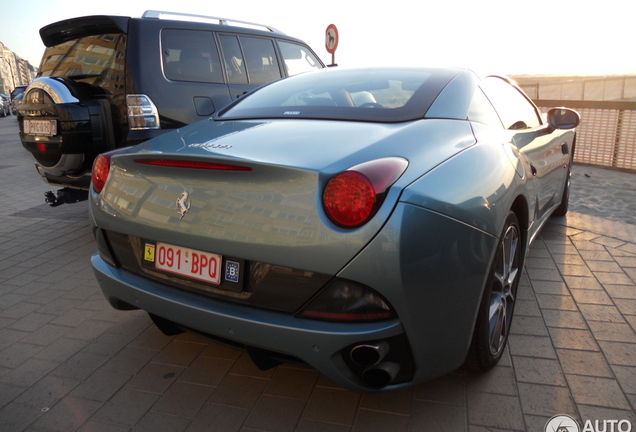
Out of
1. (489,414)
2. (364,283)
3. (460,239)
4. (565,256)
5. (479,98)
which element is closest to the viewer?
(364,283)

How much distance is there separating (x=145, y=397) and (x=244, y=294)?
2.78 feet

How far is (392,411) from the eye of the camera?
7.23ft

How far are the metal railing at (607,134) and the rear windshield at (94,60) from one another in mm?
7808

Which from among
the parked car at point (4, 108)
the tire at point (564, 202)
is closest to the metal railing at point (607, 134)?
the tire at point (564, 202)

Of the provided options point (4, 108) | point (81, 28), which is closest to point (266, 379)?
point (81, 28)

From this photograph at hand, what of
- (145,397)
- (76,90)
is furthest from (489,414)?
(76,90)

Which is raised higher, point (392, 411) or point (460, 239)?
point (460, 239)

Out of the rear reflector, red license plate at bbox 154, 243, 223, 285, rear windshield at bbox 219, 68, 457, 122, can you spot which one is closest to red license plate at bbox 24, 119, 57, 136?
rear windshield at bbox 219, 68, 457, 122

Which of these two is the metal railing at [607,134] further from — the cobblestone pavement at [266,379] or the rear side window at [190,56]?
the rear side window at [190,56]

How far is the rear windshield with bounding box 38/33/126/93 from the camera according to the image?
4.45 m

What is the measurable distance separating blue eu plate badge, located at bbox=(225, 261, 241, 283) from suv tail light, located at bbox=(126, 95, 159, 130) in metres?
2.85

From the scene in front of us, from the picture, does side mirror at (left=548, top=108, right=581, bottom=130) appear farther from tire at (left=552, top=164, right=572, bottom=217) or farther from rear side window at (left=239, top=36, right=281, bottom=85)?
rear side window at (left=239, top=36, right=281, bottom=85)

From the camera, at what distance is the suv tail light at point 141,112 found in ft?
14.2

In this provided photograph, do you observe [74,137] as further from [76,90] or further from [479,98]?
[479,98]
